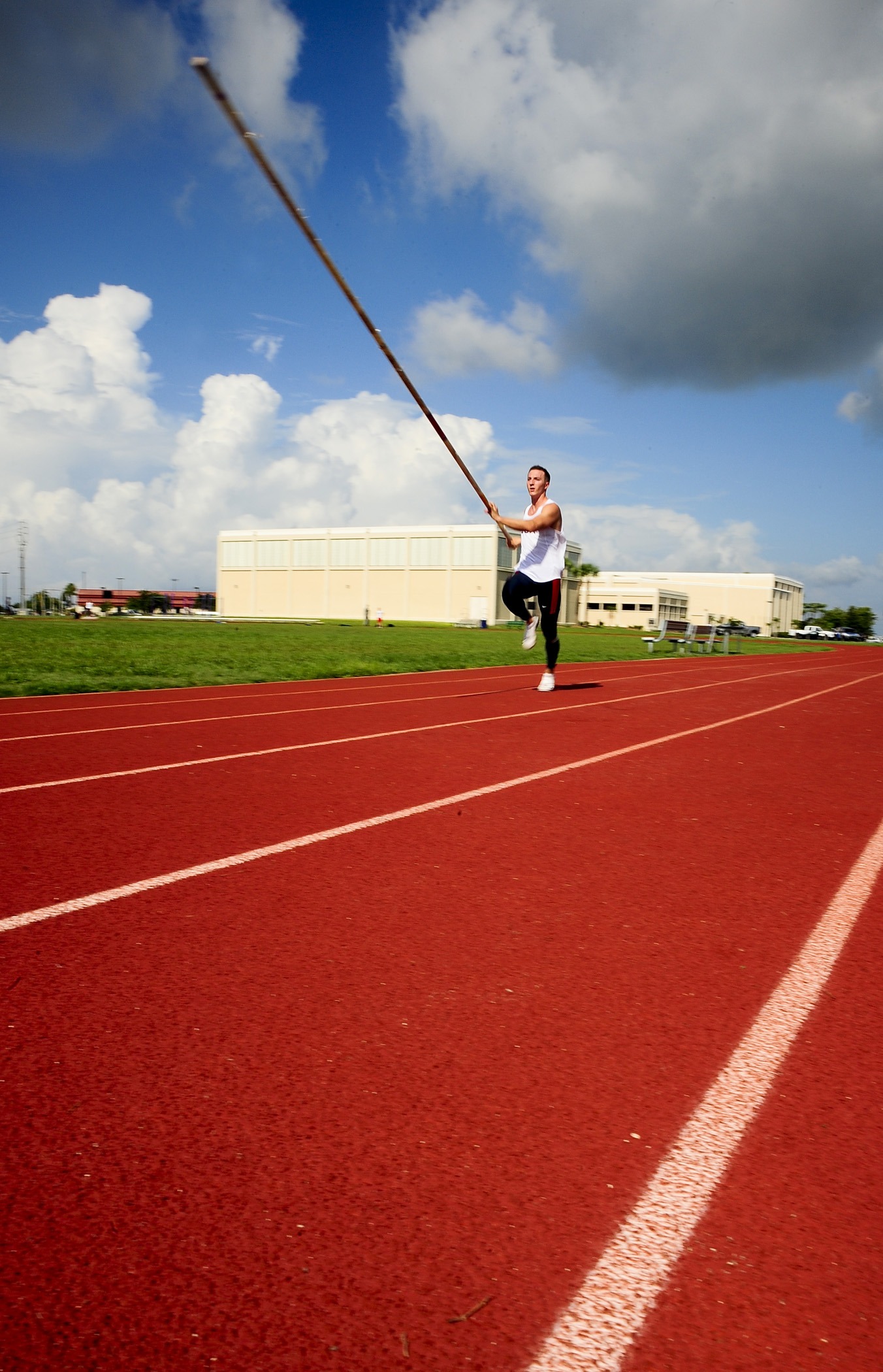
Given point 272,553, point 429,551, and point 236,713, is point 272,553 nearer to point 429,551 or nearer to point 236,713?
point 429,551

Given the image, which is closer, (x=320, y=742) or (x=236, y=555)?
(x=320, y=742)

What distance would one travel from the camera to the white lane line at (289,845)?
3.25m

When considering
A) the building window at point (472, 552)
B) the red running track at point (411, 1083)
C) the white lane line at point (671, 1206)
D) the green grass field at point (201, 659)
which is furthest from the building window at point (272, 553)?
the white lane line at point (671, 1206)

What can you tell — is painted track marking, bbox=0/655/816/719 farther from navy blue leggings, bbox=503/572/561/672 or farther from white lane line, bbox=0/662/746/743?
navy blue leggings, bbox=503/572/561/672

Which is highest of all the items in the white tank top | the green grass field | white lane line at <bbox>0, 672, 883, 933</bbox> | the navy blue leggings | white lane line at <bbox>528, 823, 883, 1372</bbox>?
the white tank top

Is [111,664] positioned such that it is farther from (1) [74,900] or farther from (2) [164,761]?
(1) [74,900]

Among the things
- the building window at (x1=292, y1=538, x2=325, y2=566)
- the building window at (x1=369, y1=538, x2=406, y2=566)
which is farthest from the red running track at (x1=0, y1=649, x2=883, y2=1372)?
the building window at (x1=292, y1=538, x2=325, y2=566)

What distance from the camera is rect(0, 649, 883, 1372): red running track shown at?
1.48 m

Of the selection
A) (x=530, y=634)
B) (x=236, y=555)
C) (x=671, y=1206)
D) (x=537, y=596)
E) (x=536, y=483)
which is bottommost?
(x=671, y=1206)

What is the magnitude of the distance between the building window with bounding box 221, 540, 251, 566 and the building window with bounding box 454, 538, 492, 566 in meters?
29.9

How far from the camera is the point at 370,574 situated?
4208 inches

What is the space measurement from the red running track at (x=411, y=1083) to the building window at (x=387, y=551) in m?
101

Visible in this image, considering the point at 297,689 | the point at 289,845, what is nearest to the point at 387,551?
the point at 297,689

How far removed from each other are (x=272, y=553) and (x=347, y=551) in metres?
12.0
